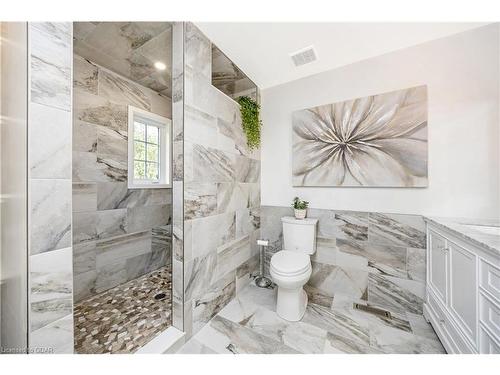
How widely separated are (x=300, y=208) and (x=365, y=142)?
90cm

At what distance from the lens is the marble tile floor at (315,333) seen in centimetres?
134

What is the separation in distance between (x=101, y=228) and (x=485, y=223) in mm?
3360

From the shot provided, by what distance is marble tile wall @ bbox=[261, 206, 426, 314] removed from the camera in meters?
1.67

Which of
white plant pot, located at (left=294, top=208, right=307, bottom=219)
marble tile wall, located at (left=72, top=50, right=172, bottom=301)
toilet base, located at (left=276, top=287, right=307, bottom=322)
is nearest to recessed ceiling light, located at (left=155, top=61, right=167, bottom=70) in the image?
marble tile wall, located at (left=72, top=50, right=172, bottom=301)

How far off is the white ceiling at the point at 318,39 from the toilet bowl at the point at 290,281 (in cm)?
191

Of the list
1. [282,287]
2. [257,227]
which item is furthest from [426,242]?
[257,227]

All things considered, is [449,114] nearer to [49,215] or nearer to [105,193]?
[49,215]

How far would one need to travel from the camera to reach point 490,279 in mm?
925

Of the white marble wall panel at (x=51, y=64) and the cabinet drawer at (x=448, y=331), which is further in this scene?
the cabinet drawer at (x=448, y=331)

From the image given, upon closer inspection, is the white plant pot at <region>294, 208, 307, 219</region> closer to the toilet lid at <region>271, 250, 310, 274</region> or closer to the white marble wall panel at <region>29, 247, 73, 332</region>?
the toilet lid at <region>271, 250, 310, 274</region>

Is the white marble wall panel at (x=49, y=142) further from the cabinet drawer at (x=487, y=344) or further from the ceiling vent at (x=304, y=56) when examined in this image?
the cabinet drawer at (x=487, y=344)

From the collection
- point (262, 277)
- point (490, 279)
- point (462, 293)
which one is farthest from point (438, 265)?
point (262, 277)

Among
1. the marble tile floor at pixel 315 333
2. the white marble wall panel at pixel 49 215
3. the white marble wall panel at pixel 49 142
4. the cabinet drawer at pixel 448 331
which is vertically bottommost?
the marble tile floor at pixel 315 333

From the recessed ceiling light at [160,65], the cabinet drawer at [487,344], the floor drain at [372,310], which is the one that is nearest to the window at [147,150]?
the recessed ceiling light at [160,65]
